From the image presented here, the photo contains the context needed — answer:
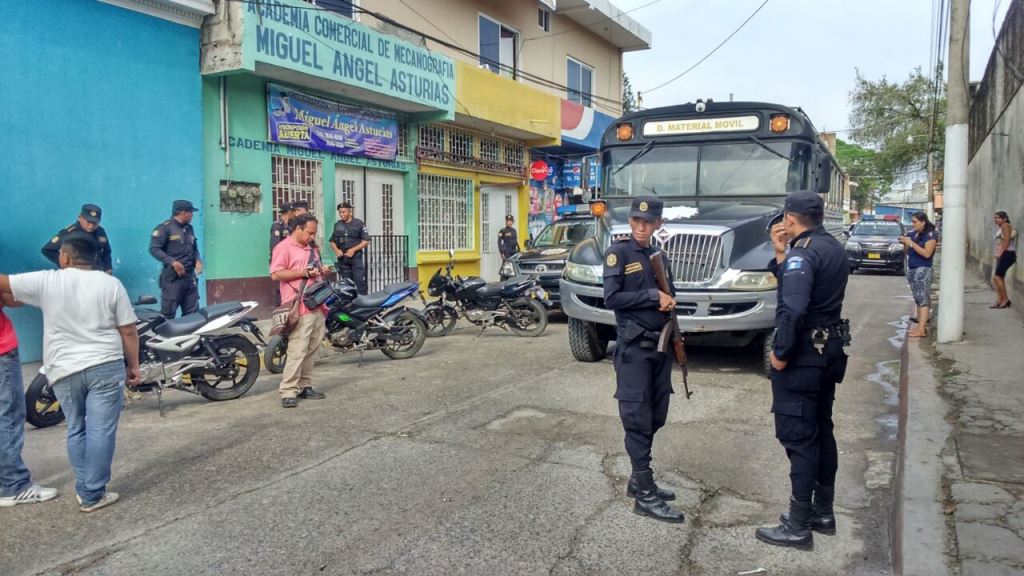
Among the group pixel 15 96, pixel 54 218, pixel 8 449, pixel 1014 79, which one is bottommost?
pixel 8 449

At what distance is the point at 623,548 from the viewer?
3717 millimetres

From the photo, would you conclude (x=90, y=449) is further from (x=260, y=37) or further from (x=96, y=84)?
(x=260, y=37)

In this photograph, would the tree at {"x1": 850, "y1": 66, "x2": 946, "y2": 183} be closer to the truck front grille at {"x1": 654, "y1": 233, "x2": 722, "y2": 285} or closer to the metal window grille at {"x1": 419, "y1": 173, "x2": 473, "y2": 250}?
the metal window grille at {"x1": 419, "y1": 173, "x2": 473, "y2": 250}

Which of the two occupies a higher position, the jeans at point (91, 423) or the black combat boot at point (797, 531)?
the jeans at point (91, 423)

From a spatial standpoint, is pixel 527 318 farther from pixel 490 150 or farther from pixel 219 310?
pixel 490 150

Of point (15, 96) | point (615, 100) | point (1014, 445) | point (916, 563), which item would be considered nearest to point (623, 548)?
point (916, 563)

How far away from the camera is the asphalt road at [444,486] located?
362 cm

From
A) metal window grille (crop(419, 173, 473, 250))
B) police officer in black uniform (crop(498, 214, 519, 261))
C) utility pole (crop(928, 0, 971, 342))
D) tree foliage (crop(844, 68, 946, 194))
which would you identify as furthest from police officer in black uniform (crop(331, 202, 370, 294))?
tree foliage (crop(844, 68, 946, 194))

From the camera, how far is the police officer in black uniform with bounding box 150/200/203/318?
8.87 m

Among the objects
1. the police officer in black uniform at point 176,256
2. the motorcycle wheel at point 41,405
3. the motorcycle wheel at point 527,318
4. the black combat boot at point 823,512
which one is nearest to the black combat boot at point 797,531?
the black combat boot at point 823,512

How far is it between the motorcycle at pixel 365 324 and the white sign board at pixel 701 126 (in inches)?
137

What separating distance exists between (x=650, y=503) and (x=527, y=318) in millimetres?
6505

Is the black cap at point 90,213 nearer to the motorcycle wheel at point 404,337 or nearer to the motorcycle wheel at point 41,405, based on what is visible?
the motorcycle wheel at point 41,405

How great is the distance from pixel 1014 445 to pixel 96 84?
10.2 m
